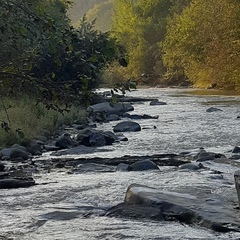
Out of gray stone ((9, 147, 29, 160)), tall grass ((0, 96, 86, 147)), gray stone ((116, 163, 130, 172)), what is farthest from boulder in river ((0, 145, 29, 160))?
gray stone ((116, 163, 130, 172))

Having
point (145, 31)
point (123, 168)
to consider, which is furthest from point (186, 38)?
point (123, 168)

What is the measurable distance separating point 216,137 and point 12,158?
18.9ft

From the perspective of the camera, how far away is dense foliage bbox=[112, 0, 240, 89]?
4431 centimetres

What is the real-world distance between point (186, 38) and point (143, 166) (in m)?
40.9

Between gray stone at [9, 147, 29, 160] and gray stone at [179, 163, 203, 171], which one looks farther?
gray stone at [9, 147, 29, 160]

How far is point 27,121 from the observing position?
17.0 metres

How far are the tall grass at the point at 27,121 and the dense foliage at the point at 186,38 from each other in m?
16.9

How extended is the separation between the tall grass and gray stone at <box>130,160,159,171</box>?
12.1 ft

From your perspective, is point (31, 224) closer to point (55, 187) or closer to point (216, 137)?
point (55, 187)

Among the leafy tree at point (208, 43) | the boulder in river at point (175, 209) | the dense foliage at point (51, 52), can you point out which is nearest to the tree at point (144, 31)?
the leafy tree at point (208, 43)

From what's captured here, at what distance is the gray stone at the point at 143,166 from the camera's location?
11.4m

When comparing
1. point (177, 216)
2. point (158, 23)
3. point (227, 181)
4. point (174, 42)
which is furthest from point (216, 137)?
point (158, 23)

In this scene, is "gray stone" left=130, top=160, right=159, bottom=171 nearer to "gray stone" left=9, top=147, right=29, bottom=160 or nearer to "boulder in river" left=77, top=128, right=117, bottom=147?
"gray stone" left=9, top=147, right=29, bottom=160

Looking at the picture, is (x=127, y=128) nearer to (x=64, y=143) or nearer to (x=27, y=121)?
(x=27, y=121)
